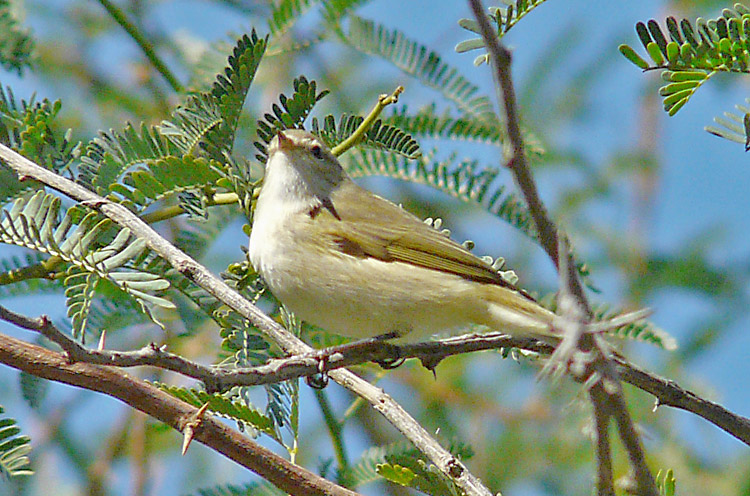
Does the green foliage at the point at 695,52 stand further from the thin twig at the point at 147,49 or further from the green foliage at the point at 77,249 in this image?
the thin twig at the point at 147,49

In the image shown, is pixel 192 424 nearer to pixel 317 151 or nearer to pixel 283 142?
pixel 283 142

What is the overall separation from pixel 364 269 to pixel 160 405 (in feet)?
3.49

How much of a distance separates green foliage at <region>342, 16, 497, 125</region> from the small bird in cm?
44

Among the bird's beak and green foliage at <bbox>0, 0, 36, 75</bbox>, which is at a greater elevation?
green foliage at <bbox>0, 0, 36, 75</bbox>

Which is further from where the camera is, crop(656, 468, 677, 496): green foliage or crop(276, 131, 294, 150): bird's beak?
crop(276, 131, 294, 150): bird's beak

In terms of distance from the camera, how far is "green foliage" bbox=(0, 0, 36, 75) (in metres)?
3.24

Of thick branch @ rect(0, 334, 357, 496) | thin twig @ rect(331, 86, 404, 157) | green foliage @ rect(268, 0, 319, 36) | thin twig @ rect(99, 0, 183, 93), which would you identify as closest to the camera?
thick branch @ rect(0, 334, 357, 496)

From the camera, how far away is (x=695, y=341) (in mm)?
4832

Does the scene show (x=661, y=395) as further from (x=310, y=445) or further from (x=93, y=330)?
(x=310, y=445)

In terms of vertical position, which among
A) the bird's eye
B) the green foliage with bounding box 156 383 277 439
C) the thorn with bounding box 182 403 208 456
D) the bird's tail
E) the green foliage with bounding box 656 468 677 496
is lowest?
the thorn with bounding box 182 403 208 456

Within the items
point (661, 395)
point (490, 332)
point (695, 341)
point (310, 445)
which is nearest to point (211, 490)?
point (490, 332)

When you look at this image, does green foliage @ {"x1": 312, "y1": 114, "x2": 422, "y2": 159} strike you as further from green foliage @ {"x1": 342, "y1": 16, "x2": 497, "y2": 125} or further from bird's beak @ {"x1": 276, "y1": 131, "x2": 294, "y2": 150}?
green foliage @ {"x1": 342, "y1": 16, "x2": 497, "y2": 125}

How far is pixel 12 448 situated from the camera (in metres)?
1.84

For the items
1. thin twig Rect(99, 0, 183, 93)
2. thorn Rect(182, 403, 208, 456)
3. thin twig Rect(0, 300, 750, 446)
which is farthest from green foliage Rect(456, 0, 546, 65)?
thin twig Rect(99, 0, 183, 93)
